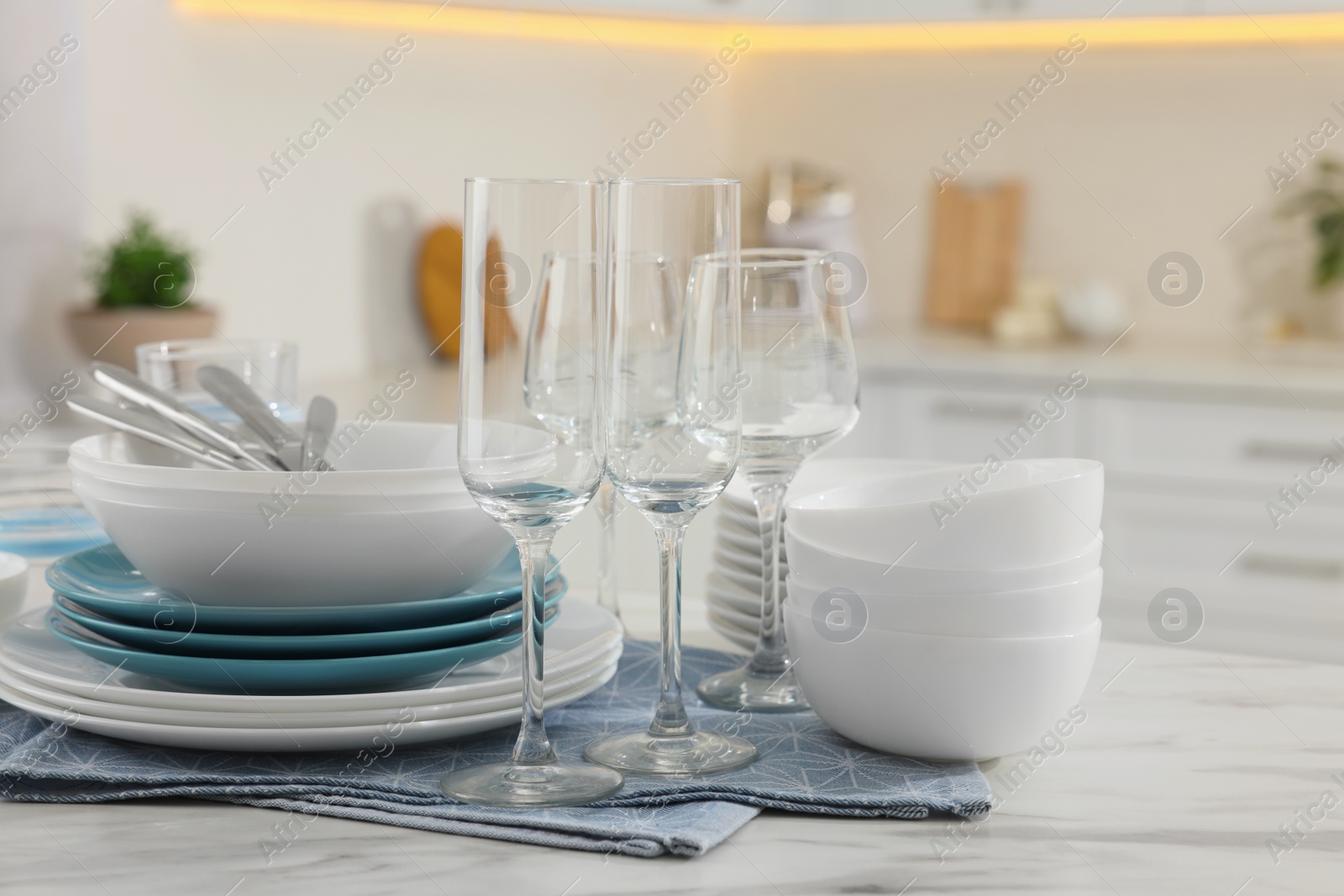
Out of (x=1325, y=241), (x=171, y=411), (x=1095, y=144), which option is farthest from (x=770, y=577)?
(x=1095, y=144)

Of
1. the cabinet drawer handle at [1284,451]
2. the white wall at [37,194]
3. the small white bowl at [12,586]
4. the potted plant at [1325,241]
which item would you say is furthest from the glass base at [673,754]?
the potted plant at [1325,241]

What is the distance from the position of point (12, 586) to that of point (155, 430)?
6.7 inches

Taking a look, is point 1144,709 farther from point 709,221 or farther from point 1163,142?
A: point 1163,142

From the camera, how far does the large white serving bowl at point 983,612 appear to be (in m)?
0.72

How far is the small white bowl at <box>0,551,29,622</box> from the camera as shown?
92cm

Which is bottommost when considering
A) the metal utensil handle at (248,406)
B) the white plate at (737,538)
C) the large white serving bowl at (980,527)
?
the white plate at (737,538)

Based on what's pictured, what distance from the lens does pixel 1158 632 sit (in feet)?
8.77

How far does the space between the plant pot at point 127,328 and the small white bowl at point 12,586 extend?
1.06 meters

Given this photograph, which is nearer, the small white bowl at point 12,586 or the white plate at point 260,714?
the white plate at point 260,714

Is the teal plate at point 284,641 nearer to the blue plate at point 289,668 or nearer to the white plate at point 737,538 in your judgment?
the blue plate at point 289,668

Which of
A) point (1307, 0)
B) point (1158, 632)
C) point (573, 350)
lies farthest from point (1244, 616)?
point (573, 350)

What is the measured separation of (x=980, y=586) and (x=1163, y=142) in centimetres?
269

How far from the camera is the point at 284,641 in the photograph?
2.47ft

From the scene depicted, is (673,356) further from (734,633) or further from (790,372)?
(734,633)
